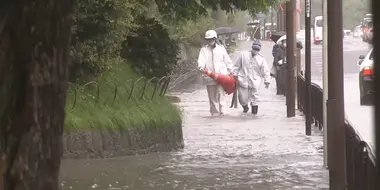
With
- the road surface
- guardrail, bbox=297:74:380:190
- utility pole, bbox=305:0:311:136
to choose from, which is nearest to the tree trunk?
the road surface

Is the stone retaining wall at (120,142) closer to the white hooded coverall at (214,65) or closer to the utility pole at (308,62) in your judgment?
the utility pole at (308,62)

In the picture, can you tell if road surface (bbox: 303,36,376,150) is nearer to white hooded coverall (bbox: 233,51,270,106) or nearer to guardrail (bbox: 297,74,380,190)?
guardrail (bbox: 297,74,380,190)

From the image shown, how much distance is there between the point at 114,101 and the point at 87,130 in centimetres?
117

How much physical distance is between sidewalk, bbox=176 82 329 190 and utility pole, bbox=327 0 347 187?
1327mm

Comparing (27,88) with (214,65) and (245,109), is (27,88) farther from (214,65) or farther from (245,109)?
(245,109)

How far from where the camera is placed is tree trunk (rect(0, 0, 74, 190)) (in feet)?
16.4

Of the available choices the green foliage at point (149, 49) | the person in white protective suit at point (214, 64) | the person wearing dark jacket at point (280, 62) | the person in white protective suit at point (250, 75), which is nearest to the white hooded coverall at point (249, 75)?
the person in white protective suit at point (250, 75)

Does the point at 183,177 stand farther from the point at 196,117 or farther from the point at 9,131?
the point at 196,117

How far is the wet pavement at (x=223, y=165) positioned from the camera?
9.87 meters

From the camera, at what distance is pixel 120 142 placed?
11.9m

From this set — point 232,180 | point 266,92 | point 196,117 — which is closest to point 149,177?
point 232,180

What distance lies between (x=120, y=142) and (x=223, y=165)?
1.59 metres

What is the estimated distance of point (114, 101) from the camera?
1241 cm

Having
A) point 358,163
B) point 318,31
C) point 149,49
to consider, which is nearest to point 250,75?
point 149,49
